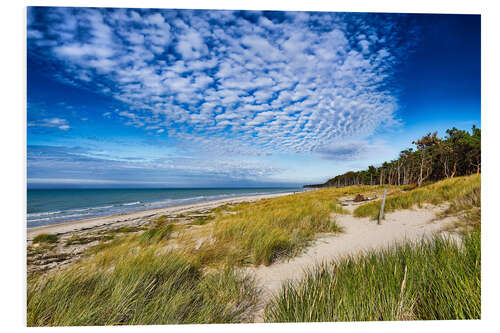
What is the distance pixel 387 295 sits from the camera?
1.52 metres

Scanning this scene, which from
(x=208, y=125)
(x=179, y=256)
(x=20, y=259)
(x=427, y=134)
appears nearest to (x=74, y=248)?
(x=20, y=259)

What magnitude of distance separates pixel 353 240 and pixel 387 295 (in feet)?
6.27

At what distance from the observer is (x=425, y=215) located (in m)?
4.25

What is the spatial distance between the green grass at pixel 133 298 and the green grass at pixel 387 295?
1.37 feet

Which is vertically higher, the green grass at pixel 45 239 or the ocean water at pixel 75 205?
the green grass at pixel 45 239

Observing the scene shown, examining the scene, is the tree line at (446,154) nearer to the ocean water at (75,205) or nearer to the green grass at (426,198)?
the green grass at (426,198)

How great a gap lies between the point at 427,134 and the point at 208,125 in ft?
11.2

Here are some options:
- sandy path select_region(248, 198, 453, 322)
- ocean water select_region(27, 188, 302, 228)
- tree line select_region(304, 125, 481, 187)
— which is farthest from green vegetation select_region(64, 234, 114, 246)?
tree line select_region(304, 125, 481, 187)

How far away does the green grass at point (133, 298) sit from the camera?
165 centimetres

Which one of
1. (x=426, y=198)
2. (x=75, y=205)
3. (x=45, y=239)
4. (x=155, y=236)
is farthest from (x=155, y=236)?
(x=75, y=205)

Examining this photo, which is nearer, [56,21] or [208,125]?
[56,21]

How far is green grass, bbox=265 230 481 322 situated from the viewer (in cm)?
153

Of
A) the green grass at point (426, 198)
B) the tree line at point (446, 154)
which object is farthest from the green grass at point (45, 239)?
the green grass at point (426, 198)
